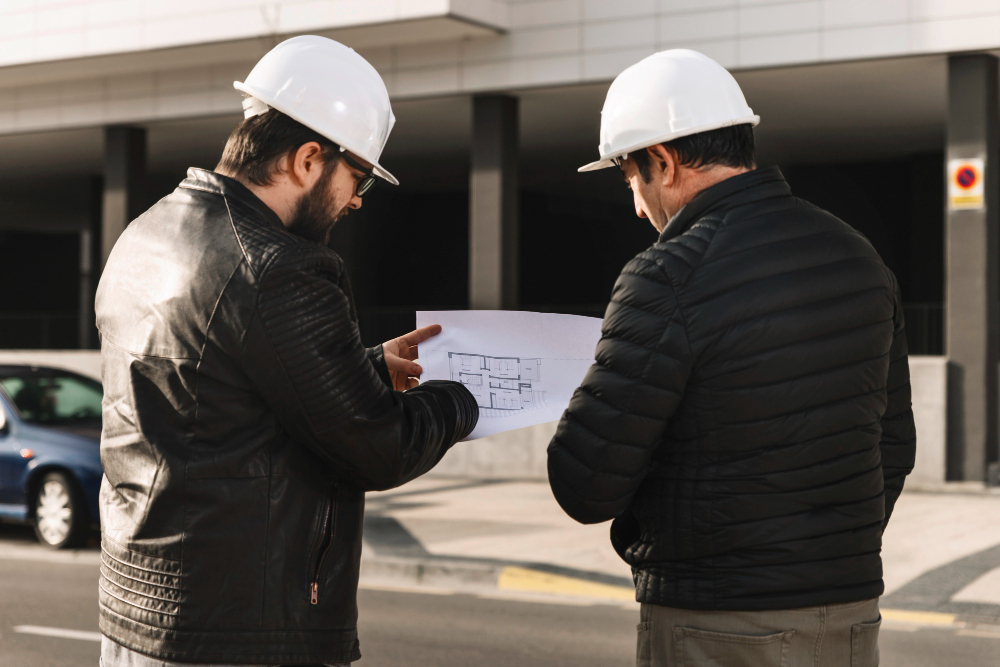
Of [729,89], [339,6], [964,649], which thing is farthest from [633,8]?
[729,89]

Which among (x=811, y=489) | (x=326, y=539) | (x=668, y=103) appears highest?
(x=668, y=103)

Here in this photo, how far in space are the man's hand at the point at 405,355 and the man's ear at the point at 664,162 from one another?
0.71 metres

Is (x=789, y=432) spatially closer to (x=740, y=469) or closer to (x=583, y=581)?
(x=740, y=469)

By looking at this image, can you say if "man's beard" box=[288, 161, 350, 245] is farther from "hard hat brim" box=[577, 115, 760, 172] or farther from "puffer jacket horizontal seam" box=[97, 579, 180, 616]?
"puffer jacket horizontal seam" box=[97, 579, 180, 616]

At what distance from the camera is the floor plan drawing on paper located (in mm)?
2588

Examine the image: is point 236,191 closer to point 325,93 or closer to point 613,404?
point 325,93

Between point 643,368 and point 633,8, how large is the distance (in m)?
11.4

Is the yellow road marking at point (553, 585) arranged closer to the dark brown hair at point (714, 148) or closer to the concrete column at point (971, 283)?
the dark brown hair at point (714, 148)

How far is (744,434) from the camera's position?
2029 millimetres

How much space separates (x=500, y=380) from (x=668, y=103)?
0.79m

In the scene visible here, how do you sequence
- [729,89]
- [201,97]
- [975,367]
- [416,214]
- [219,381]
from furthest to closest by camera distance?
[416,214] → [201,97] → [975,367] → [729,89] → [219,381]

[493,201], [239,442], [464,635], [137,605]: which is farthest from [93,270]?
[239,442]

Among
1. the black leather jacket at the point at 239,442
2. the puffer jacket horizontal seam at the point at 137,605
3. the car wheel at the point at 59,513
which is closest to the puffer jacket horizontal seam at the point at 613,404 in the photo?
the black leather jacket at the point at 239,442

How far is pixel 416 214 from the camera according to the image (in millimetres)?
23938
